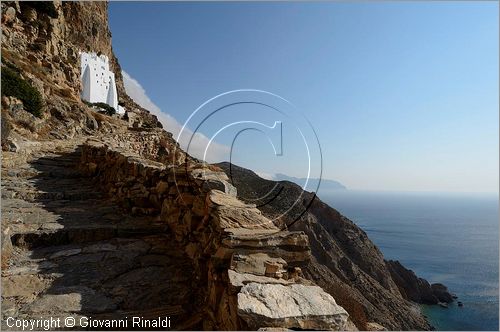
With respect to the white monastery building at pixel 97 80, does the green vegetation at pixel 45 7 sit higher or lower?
higher

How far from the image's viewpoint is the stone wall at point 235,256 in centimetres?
255

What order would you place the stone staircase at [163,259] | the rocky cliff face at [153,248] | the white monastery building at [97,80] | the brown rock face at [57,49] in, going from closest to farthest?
the stone staircase at [163,259], the rocky cliff face at [153,248], the brown rock face at [57,49], the white monastery building at [97,80]

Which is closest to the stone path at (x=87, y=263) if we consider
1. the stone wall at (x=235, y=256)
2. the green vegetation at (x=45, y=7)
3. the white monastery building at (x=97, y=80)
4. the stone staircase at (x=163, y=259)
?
the stone staircase at (x=163, y=259)

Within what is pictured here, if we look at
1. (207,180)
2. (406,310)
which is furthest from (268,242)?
(406,310)

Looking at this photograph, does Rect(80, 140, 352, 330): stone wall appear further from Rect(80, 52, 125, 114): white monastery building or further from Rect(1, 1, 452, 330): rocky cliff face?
Rect(80, 52, 125, 114): white monastery building

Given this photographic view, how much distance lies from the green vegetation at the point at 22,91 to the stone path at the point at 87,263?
8.62 metres

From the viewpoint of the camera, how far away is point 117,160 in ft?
25.3

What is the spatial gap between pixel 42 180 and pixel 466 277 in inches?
2765

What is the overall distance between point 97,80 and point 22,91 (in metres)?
31.0

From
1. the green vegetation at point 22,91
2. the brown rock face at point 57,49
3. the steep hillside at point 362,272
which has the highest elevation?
the brown rock face at point 57,49

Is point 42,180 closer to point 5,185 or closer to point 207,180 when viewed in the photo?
point 5,185

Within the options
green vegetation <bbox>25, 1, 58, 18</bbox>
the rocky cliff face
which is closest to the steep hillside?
the rocky cliff face

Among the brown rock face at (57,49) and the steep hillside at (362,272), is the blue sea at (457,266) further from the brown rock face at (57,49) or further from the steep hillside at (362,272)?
the brown rock face at (57,49)

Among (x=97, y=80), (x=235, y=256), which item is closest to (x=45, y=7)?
(x=97, y=80)
